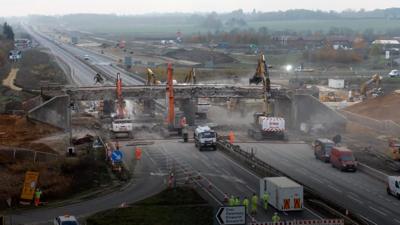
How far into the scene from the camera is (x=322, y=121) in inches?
2287

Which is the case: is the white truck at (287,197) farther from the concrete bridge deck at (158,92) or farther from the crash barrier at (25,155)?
the concrete bridge deck at (158,92)

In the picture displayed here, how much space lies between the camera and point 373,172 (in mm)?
37531

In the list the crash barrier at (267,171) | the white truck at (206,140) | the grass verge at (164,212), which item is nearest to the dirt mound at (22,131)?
the white truck at (206,140)

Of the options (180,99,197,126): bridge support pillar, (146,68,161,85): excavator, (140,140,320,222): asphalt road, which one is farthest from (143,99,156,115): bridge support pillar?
(140,140,320,222): asphalt road

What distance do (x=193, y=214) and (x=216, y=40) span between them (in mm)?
→ 158288

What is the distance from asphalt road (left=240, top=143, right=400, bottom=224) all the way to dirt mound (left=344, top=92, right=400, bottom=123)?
58.1 feet

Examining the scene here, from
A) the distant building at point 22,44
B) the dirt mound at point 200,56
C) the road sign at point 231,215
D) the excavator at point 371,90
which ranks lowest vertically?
the dirt mound at point 200,56

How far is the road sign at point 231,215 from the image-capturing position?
65.7 feet

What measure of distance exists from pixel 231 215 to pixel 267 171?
1573 cm

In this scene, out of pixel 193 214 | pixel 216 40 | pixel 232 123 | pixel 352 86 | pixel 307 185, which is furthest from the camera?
pixel 216 40

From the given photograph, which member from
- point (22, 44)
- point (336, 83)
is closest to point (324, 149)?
point (336, 83)

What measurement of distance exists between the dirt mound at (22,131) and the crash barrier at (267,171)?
431 inches

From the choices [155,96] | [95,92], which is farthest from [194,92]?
[95,92]

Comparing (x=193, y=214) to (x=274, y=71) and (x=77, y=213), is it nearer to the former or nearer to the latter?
(x=77, y=213)
